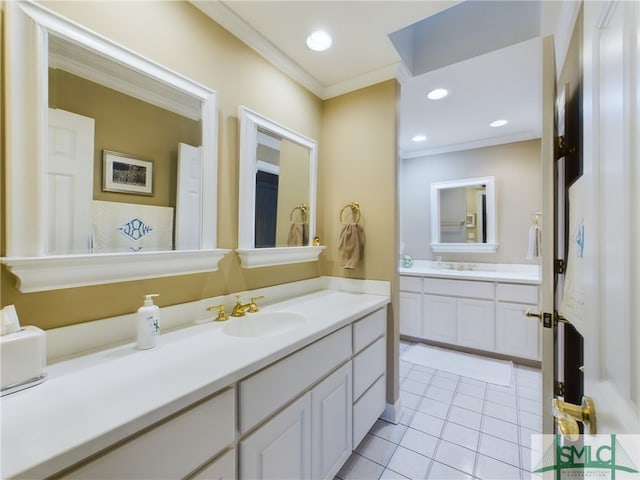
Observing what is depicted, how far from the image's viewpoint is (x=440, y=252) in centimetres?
359

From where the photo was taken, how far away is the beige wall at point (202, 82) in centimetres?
97

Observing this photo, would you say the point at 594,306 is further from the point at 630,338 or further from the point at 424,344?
the point at 424,344

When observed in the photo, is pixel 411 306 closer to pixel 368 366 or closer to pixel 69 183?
pixel 368 366

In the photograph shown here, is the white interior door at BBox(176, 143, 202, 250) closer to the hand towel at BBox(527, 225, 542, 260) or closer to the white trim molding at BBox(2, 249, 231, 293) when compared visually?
the white trim molding at BBox(2, 249, 231, 293)

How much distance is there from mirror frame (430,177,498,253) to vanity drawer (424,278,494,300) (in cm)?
63

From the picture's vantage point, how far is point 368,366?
1642 mm

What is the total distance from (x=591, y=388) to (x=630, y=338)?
246mm

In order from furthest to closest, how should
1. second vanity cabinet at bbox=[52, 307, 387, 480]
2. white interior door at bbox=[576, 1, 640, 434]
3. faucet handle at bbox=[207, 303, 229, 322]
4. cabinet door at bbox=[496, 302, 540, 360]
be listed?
cabinet door at bbox=[496, 302, 540, 360] → faucet handle at bbox=[207, 303, 229, 322] → second vanity cabinet at bbox=[52, 307, 387, 480] → white interior door at bbox=[576, 1, 640, 434]

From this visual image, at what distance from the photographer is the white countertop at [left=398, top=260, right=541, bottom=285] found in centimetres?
278

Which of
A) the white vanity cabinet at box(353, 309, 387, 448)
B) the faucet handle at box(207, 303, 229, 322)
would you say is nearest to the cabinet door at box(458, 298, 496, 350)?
the white vanity cabinet at box(353, 309, 387, 448)

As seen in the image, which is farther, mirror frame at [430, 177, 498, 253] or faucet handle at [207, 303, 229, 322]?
mirror frame at [430, 177, 498, 253]

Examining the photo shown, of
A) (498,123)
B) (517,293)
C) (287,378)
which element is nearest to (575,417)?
(287,378)

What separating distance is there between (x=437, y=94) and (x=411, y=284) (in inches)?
78.0

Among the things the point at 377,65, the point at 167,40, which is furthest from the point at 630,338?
the point at 377,65
